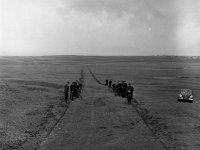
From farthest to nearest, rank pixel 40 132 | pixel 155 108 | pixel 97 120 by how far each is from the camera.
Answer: pixel 155 108 < pixel 97 120 < pixel 40 132

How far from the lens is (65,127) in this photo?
18.6 meters

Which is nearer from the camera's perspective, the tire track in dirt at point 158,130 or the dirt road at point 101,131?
the dirt road at point 101,131

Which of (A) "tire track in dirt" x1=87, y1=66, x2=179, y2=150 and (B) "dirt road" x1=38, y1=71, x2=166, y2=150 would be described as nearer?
(B) "dirt road" x1=38, y1=71, x2=166, y2=150

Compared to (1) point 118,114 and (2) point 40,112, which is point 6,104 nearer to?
(2) point 40,112

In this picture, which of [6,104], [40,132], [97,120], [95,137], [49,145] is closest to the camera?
[49,145]

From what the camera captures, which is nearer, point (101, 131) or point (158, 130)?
point (101, 131)

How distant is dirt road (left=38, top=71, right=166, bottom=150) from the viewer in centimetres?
1460

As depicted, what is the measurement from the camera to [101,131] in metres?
17.2

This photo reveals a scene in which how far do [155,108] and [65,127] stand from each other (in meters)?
Result: 10.7

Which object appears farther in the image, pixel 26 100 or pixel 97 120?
pixel 26 100

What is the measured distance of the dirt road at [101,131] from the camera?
575 inches

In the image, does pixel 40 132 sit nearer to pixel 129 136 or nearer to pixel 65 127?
pixel 65 127

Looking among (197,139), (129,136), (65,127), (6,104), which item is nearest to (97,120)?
(65,127)

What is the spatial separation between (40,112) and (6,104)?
309cm
